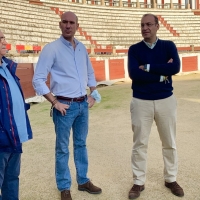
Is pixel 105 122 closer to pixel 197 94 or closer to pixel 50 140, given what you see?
pixel 50 140

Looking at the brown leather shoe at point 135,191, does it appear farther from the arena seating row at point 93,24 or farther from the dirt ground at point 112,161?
the arena seating row at point 93,24

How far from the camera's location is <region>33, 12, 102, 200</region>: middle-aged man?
7.06 feet

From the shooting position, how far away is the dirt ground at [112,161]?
2.51m

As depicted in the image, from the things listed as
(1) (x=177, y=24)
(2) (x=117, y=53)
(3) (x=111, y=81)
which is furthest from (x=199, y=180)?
(1) (x=177, y=24)

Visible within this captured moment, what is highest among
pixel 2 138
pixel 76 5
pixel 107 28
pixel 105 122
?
pixel 76 5

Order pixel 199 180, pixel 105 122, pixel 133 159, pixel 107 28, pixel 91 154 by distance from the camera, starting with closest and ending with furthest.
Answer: pixel 133 159
pixel 199 180
pixel 91 154
pixel 105 122
pixel 107 28

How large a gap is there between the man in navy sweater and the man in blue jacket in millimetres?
895

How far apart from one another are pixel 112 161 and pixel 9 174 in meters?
1.61

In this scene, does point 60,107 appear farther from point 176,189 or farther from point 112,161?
point 112,161

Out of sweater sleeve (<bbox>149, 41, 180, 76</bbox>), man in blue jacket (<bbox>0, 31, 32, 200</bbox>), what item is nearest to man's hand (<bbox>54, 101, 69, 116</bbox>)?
man in blue jacket (<bbox>0, 31, 32, 200</bbox>)

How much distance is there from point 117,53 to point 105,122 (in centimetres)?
929

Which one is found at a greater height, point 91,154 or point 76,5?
point 76,5

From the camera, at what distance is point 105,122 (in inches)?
223

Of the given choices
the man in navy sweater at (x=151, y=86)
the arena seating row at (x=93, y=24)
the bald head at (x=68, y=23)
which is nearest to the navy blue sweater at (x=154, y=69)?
the man in navy sweater at (x=151, y=86)
